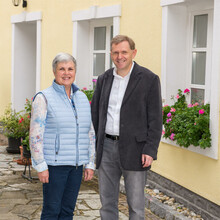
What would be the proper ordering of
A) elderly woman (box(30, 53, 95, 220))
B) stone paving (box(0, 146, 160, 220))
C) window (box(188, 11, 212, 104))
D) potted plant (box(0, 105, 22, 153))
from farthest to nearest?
potted plant (box(0, 105, 22, 153)), window (box(188, 11, 212, 104)), stone paving (box(0, 146, 160, 220)), elderly woman (box(30, 53, 95, 220))

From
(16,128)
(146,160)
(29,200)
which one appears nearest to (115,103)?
(146,160)

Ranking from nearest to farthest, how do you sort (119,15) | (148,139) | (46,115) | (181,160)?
(46,115), (148,139), (181,160), (119,15)

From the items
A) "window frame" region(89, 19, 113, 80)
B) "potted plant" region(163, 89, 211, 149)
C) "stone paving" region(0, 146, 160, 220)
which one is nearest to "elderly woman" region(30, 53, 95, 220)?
"potted plant" region(163, 89, 211, 149)

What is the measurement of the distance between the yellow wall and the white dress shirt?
4.75ft

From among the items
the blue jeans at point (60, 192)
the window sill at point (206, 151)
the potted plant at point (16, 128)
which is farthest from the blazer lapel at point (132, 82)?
the potted plant at point (16, 128)

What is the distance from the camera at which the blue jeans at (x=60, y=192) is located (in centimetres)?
372

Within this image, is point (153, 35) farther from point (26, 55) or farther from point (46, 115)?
point (26, 55)

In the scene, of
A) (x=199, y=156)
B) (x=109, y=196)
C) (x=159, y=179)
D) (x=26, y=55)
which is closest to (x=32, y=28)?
(x=26, y=55)

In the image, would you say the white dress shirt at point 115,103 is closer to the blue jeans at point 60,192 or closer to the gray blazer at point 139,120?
the gray blazer at point 139,120

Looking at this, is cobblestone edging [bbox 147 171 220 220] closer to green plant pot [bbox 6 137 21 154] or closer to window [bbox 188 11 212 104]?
window [bbox 188 11 212 104]

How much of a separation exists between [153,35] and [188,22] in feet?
1.75

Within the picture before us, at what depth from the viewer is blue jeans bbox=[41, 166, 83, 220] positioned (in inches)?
146

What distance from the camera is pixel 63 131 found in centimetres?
368

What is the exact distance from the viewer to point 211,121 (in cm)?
493
